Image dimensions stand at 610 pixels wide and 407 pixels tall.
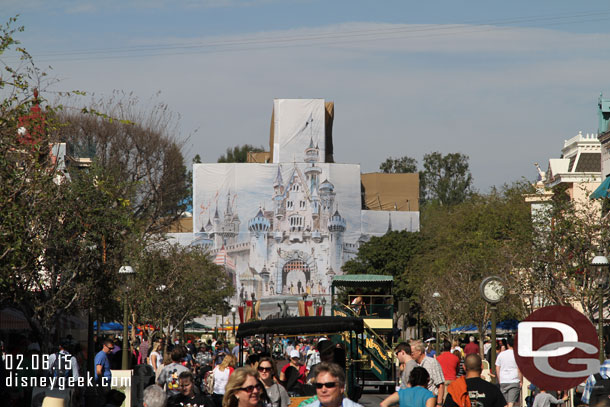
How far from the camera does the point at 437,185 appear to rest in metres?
121

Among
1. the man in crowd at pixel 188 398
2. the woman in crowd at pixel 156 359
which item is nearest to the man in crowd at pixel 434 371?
the man in crowd at pixel 188 398

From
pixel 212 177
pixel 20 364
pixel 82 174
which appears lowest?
pixel 20 364

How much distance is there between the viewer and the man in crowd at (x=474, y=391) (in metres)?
11.7

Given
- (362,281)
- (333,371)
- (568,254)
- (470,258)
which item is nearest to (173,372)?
(333,371)

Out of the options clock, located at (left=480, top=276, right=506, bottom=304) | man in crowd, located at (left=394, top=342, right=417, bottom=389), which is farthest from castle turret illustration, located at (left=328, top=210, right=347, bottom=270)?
man in crowd, located at (left=394, top=342, right=417, bottom=389)

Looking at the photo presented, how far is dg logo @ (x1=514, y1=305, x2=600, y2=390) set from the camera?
6547 mm

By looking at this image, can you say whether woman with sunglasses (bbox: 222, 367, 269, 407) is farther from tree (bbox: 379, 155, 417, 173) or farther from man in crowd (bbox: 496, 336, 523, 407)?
tree (bbox: 379, 155, 417, 173)

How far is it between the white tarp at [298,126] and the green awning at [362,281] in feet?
217

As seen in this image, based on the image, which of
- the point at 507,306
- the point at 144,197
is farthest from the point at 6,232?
the point at 144,197

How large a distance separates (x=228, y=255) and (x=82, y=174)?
7728 centimetres

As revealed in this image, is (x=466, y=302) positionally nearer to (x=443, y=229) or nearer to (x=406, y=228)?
(x=443, y=229)

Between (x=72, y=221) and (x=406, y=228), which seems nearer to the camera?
(x=72, y=221)

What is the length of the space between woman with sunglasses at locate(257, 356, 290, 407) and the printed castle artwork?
3761 inches

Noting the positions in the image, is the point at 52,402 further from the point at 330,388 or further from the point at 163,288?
the point at 163,288
